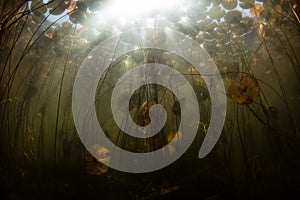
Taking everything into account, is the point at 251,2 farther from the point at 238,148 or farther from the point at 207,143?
the point at 238,148

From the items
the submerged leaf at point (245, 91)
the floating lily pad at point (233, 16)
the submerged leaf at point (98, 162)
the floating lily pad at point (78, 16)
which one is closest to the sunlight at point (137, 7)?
the floating lily pad at point (78, 16)

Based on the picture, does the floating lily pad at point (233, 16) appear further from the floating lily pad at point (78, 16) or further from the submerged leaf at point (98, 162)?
the submerged leaf at point (98, 162)

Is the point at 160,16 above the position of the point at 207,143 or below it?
above

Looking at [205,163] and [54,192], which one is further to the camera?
[205,163]

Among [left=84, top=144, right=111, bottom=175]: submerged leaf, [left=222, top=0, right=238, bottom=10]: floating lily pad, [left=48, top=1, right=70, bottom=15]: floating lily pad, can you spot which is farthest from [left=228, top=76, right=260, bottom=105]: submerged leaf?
[left=48, top=1, right=70, bottom=15]: floating lily pad

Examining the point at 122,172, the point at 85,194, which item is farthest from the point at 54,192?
the point at 122,172

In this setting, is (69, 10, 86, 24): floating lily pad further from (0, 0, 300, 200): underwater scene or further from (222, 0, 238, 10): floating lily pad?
(222, 0, 238, 10): floating lily pad

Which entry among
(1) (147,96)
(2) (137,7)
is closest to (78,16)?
(2) (137,7)
